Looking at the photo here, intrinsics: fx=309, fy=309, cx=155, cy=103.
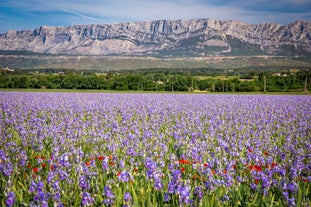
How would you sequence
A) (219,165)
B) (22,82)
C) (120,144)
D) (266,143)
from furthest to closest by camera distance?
(22,82), (266,143), (120,144), (219,165)

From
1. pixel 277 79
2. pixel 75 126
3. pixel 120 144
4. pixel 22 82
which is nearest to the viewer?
pixel 120 144

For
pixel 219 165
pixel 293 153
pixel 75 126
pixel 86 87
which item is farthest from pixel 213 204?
pixel 86 87

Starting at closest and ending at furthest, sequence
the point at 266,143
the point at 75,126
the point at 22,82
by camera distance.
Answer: the point at 266,143 < the point at 75,126 < the point at 22,82

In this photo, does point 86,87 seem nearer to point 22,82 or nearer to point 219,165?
point 22,82

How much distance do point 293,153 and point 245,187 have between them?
238 centimetres

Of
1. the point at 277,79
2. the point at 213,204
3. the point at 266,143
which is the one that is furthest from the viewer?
the point at 277,79

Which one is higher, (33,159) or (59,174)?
(59,174)

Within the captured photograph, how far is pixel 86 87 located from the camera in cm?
6331

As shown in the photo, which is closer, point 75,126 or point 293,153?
point 293,153

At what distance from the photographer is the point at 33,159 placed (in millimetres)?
5809

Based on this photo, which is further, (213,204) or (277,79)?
(277,79)

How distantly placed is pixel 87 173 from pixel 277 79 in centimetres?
6942

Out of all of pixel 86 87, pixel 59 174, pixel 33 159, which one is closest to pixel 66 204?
pixel 59 174

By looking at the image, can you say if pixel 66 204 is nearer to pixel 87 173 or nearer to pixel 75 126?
pixel 87 173
